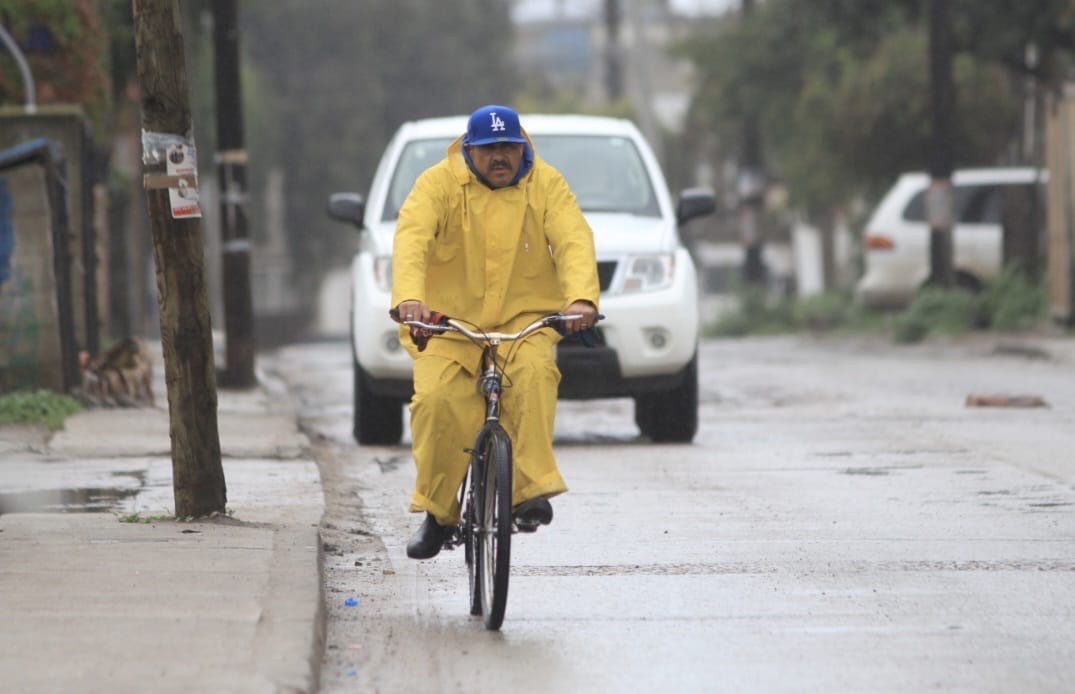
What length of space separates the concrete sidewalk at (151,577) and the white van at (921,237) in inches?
608

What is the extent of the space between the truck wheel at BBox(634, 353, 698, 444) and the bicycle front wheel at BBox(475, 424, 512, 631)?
18.4 feet

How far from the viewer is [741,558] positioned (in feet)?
26.7

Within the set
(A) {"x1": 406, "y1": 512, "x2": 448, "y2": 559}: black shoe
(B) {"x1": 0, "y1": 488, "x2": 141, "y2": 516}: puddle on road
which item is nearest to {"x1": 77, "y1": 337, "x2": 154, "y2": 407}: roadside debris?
(B) {"x1": 0, "y1": 488, "x2": 141, "y2": 516}: puddle on road

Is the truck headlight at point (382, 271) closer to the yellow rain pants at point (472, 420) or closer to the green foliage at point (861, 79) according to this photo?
the yellow rain pants at point (472, 420)

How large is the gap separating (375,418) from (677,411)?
1.80 metres

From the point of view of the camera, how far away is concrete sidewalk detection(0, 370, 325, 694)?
Result: 5645 mm

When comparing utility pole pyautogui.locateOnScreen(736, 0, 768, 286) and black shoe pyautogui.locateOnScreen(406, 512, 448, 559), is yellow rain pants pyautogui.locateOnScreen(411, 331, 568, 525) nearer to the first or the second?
black shoe pyautogui.locateOnScreen(406, 512, 448, 559)

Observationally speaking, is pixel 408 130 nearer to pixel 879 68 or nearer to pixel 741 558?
pixel 741 558

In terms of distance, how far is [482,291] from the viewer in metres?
7.21

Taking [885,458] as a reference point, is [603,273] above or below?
above

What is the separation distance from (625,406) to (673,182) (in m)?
55.4

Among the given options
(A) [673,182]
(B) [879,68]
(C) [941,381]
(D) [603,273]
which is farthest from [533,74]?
(D) [603,273]

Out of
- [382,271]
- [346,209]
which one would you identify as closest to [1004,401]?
[382,271]

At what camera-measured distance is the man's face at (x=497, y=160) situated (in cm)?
714
